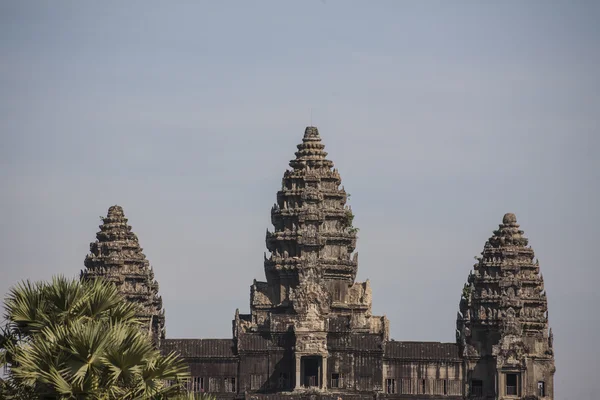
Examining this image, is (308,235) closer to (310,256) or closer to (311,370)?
(310,256)

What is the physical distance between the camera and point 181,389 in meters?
86.4

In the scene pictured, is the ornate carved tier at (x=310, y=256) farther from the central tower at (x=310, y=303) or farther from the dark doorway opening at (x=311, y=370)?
the dark doorway opening at (x=311, y=370)

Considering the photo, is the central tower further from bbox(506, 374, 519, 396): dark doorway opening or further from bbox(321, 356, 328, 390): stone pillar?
bbox(506, 374, 519, 396): dark doorway opening

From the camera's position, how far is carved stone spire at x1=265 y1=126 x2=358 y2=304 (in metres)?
192

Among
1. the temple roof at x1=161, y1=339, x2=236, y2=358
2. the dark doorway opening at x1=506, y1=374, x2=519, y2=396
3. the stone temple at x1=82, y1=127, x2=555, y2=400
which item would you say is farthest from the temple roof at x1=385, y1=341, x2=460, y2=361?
the temple roof at x1=161, y1=339, x2=236, y2=358

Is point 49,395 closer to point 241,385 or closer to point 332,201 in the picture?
point 241,385

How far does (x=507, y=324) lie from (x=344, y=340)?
571 inches

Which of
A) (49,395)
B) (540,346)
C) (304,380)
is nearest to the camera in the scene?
(49,395)

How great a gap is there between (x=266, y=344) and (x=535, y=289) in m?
34.1

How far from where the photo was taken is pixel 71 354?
8212 centimetres

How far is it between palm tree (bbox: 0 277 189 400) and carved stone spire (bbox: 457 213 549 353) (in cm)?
9749

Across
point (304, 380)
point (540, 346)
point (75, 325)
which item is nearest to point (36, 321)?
point (75, 325)

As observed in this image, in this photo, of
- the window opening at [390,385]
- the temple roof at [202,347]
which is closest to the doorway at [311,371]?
the window opening at [390,385]

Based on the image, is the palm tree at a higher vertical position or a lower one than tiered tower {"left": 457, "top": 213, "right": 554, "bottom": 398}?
lower
